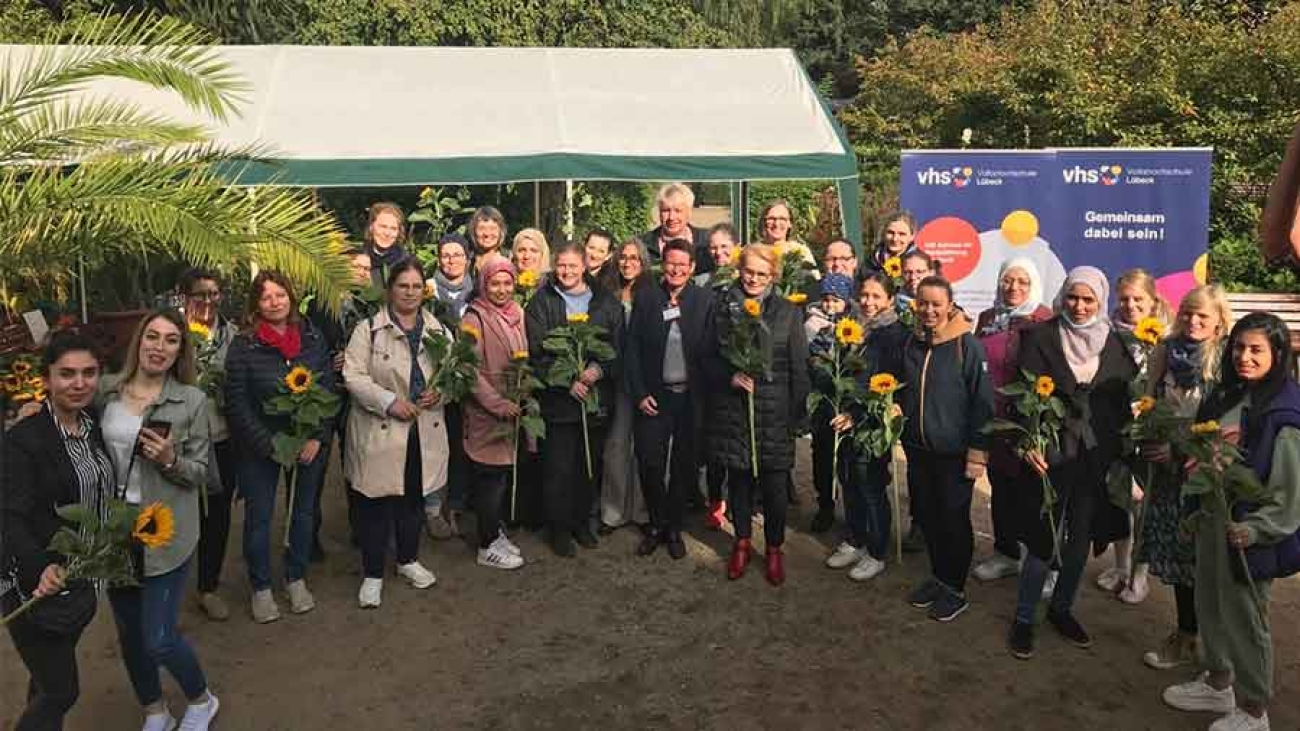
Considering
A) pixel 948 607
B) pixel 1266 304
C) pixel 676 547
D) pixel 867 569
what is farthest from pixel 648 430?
pixel 1266 304

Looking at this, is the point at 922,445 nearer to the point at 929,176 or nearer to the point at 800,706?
the point at 800,706

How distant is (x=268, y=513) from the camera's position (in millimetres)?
4582

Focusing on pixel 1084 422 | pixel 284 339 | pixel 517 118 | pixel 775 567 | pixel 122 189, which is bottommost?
pixel 775 567

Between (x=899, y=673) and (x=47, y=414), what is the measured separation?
11.2 feet

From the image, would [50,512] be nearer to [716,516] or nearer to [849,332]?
[849,332]

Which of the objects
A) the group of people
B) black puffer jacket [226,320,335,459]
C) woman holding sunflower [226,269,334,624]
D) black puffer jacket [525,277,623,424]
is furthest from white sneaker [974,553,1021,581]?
black puffer jacket [226,320,335,459]

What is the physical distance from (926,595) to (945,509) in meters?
0.57

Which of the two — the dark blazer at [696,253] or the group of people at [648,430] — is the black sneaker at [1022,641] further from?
the dark blazer at [696,253]

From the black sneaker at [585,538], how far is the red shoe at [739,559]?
0.87 m

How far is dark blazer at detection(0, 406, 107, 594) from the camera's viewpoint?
301 centimetres

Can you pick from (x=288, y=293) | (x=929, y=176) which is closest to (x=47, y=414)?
(x=288, y=293)

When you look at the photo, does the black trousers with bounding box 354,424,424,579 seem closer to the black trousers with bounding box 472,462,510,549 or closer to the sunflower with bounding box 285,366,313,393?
the black trousers with bounding box 472,462,510,549

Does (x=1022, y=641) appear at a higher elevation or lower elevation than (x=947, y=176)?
lower

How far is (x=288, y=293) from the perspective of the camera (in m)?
4.46
